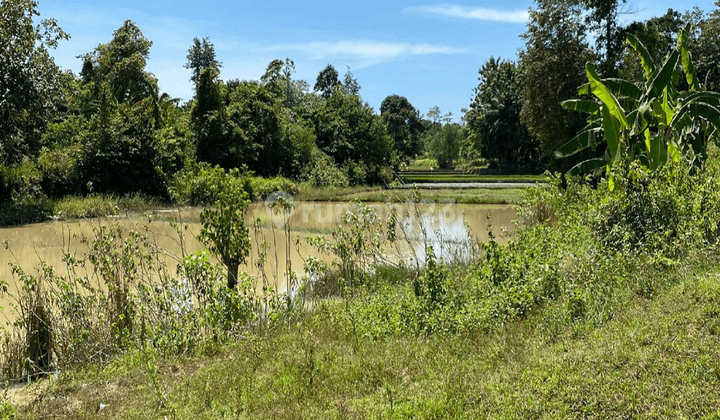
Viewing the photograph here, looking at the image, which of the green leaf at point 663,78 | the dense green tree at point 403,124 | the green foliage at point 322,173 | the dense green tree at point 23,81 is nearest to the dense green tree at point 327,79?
the dense green tree at point 403,124

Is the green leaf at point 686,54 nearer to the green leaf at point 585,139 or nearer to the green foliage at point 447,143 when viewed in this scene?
the green leaf at point 585,139

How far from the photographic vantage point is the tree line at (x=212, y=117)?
17344 mm

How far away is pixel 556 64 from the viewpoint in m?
21.7

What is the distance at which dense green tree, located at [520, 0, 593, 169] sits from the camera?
21.6 m

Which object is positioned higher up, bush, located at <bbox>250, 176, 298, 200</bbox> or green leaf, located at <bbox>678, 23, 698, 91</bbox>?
green leaf, located at <bbox>678, 23, 698, 91</bbox>

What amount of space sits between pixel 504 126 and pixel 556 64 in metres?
19.6

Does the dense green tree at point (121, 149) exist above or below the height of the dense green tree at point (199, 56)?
below

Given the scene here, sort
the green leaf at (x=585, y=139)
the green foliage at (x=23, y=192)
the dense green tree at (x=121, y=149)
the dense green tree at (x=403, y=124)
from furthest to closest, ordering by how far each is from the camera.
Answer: the dense green tree at (x=403, y=124), the dense green tree at (x=121, y=149), the green foliage at (x=23, y=192), the green leaf at (x=585, y=139)

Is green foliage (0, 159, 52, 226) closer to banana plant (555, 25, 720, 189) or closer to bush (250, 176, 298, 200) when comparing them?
bush (250, 176, 298, 200)

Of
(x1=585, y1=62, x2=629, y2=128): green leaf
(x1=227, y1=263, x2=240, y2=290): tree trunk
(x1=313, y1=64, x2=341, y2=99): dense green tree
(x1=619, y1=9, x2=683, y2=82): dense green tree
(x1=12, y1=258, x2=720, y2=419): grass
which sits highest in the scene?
(x1=313, y1=64, x2=341, y2=99): dense green tree

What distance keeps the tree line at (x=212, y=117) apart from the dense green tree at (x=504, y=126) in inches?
454

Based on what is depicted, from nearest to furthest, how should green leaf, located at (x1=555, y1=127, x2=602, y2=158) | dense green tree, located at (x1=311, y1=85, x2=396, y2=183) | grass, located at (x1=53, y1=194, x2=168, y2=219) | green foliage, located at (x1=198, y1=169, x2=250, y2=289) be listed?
1. green foliage, located at (x1=198, y1=169, x2=250, y2=289)
2. green leaf, located at (x1=555, y1=127, x2=602, y2=158)
3. grass, located at (x1=53, y1=194, x2=168, y2=219)
4. dense green tree, located at (x1=311, y1=85, x2=396, y2=183)

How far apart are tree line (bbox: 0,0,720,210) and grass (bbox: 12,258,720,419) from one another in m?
7.63

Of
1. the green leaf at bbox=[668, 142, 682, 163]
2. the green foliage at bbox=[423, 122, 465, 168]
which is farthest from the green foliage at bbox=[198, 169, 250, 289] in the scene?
the green foliage at bbox=[423, 122, 465, 168]
